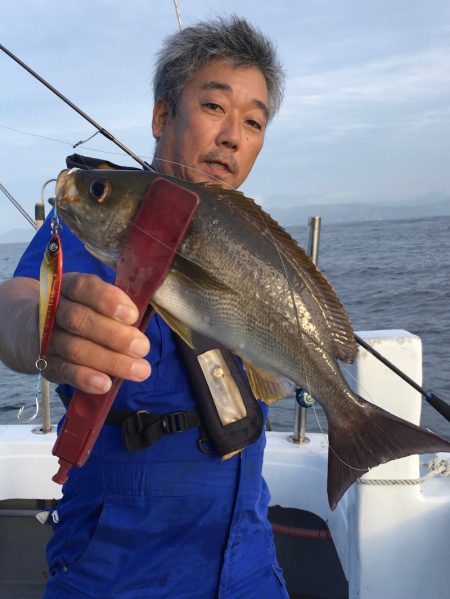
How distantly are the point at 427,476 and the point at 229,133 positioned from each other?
221 centimetres

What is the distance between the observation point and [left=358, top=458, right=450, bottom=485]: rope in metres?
3.00

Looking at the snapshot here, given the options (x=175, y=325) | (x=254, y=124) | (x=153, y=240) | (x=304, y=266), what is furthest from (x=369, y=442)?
(x=254, y=124)

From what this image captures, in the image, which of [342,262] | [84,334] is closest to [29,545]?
[84,334]

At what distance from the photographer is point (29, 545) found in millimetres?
4223

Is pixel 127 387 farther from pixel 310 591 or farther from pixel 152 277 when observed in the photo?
pixel 310 591

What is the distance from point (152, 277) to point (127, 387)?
75 cm

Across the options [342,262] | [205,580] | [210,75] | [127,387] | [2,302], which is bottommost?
[205,580]

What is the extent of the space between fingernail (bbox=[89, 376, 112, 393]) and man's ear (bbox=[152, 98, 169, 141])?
1.77 meters

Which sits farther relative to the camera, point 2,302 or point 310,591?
point 310,591

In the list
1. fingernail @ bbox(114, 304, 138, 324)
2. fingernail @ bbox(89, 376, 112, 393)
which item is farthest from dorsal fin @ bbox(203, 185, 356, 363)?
fingernail @ bbox(89, 376, 112, 393)

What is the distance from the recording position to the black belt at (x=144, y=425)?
2045 millimetres

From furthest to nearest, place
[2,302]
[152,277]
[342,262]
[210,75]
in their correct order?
1. [342,262]
2. [210,75]
3. [2,302]
4. [152,277]

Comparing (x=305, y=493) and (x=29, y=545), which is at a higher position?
(x=305, y=493)

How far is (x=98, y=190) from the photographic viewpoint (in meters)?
1.65
